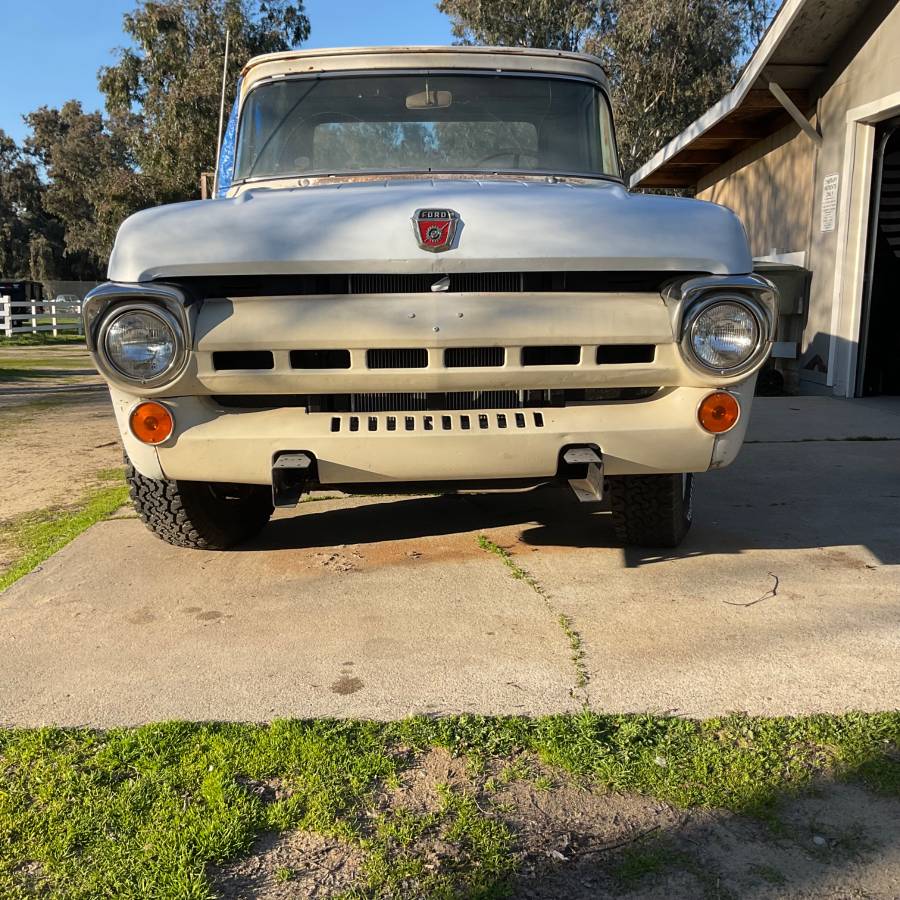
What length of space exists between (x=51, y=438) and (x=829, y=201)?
8.07 metres

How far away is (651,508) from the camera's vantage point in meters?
3.71

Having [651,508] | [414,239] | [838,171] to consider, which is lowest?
[651,508]

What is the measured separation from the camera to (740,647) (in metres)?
2.84

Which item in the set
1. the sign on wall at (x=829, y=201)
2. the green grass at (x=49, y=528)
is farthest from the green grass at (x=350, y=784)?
the sign on wall at (x=829, y=201)

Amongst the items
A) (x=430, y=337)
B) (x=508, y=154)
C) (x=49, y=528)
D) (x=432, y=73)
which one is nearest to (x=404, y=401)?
(x=430, y=337)

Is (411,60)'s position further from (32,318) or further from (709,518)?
(32,318)

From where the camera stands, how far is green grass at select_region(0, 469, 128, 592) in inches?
150

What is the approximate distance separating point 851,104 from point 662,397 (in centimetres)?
757

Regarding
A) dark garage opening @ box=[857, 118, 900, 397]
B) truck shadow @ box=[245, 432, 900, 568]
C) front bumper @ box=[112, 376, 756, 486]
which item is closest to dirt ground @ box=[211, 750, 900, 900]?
front bumper @ box=[112, 376, 756, 486]

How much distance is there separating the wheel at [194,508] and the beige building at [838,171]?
289 inches

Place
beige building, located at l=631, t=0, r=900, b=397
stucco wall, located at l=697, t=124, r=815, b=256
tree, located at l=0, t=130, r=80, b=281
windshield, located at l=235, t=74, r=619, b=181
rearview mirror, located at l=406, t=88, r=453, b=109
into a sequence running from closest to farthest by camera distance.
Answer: windshield, located at l=235, t=74, r=619, b=181 → rearview mirror, located at l=406, t=88, r=453, b=109 → beige building, located at l=631, t=0, r=900, b=397 → stucco wall, located at l=697, t=124, r=815, b=256 → tree, located at l=0, t=130, r=80, b=281

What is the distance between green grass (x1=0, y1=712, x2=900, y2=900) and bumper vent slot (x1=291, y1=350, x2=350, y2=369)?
1.16m

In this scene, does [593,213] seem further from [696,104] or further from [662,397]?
[696,104]

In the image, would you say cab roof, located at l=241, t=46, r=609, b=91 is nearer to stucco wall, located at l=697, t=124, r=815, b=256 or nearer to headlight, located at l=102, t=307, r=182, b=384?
headlight, located at l=102, t=307, r=182, b=384
